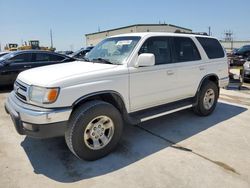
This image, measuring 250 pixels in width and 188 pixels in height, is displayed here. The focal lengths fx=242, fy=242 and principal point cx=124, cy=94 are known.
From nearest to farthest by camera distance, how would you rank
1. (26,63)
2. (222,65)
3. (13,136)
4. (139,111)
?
(139,111)
(13,136)
(222,65)
(26,63)

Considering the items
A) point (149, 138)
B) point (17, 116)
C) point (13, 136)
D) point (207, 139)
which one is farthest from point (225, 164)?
point (13, 136)

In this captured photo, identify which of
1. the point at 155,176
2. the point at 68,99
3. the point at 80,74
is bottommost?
the point at 155,176

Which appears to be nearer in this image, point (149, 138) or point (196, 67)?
point (149, 138)

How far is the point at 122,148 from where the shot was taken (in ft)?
13.2

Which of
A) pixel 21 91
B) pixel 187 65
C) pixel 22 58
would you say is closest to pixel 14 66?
pixel 22 58

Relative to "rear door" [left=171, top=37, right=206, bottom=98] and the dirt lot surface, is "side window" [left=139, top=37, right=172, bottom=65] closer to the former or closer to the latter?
"rear door" [left=171, top=37, right=206, bottom=98]

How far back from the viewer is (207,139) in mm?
4348

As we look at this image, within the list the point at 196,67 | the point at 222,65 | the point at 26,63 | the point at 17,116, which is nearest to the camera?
the point at 17,116

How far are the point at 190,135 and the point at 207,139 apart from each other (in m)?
0.32

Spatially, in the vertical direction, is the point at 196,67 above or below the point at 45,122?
above

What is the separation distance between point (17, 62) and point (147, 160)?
705 centimetres

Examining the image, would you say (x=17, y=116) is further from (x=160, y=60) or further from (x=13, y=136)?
(x=160, y=60)

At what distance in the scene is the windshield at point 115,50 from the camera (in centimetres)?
A: 411

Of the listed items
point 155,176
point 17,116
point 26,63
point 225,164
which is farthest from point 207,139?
point 26,63
